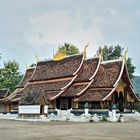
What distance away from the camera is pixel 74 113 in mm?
32906

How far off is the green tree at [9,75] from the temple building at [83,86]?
72.8ft

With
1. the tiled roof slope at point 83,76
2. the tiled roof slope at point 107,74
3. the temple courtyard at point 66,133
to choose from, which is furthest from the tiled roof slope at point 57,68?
the temple courtyard at point 66,133

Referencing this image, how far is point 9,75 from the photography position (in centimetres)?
6238

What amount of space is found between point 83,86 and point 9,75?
101 ft

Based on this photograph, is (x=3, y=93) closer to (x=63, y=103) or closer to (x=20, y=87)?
(x=20, y=87)

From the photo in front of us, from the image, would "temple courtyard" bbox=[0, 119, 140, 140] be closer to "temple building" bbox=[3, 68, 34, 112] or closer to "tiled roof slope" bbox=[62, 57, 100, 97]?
"tiled roof slope" bbox=[62, 57, 100, 97]

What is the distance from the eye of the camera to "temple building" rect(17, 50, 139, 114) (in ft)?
106

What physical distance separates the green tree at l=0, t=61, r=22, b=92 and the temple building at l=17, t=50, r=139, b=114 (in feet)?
72.8

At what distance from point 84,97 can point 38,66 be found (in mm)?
11920

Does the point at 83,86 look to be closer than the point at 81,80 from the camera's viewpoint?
Yes

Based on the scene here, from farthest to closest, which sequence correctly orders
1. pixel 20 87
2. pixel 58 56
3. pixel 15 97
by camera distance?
pixel 20 87 < pixel 15 97 < pixel 58 56

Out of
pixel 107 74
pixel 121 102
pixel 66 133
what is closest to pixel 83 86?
pixel 107 74

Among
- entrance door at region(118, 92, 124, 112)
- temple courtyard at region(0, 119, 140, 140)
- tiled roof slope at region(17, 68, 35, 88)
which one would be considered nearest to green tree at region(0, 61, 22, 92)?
tiled roof slope at region(17, 68, 35, 88)

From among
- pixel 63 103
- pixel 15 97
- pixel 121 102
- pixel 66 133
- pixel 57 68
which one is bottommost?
pixel 66 133
